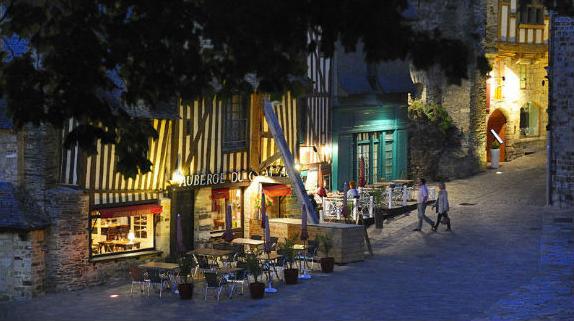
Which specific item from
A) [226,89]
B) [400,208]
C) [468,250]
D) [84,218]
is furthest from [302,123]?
[226,89]

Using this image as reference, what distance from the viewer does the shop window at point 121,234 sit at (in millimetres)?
22828

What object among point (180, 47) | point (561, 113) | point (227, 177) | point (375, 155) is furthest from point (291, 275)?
point (375, 155)

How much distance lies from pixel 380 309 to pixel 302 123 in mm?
10641

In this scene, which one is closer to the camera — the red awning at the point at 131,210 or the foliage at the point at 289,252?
the foliage at the point at 289,252

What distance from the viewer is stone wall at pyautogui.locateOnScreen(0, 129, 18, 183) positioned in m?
21.6

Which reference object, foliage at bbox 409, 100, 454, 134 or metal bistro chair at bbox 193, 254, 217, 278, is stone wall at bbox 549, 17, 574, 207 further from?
metal bistro chair at bbox 193, 254, 217, 278

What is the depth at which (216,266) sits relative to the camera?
22297 millimetres

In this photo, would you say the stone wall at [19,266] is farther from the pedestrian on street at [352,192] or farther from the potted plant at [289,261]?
the pedestrian on street at [352,192]

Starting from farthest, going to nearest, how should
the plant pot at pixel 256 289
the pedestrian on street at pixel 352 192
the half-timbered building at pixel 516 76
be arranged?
the half-timbered building at pixel 516 76 → the pedestrian on street at pixel 352 192 → the plant pot at pixel 256 289

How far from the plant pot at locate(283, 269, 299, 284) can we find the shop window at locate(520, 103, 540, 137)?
19.7 m

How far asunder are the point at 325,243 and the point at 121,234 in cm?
406

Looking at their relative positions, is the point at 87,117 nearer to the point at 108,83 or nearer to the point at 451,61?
the point at 108,83

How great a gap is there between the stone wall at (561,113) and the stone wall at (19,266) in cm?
1454

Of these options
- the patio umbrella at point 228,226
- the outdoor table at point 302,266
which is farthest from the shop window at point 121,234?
the outdoor table at point 302,266
